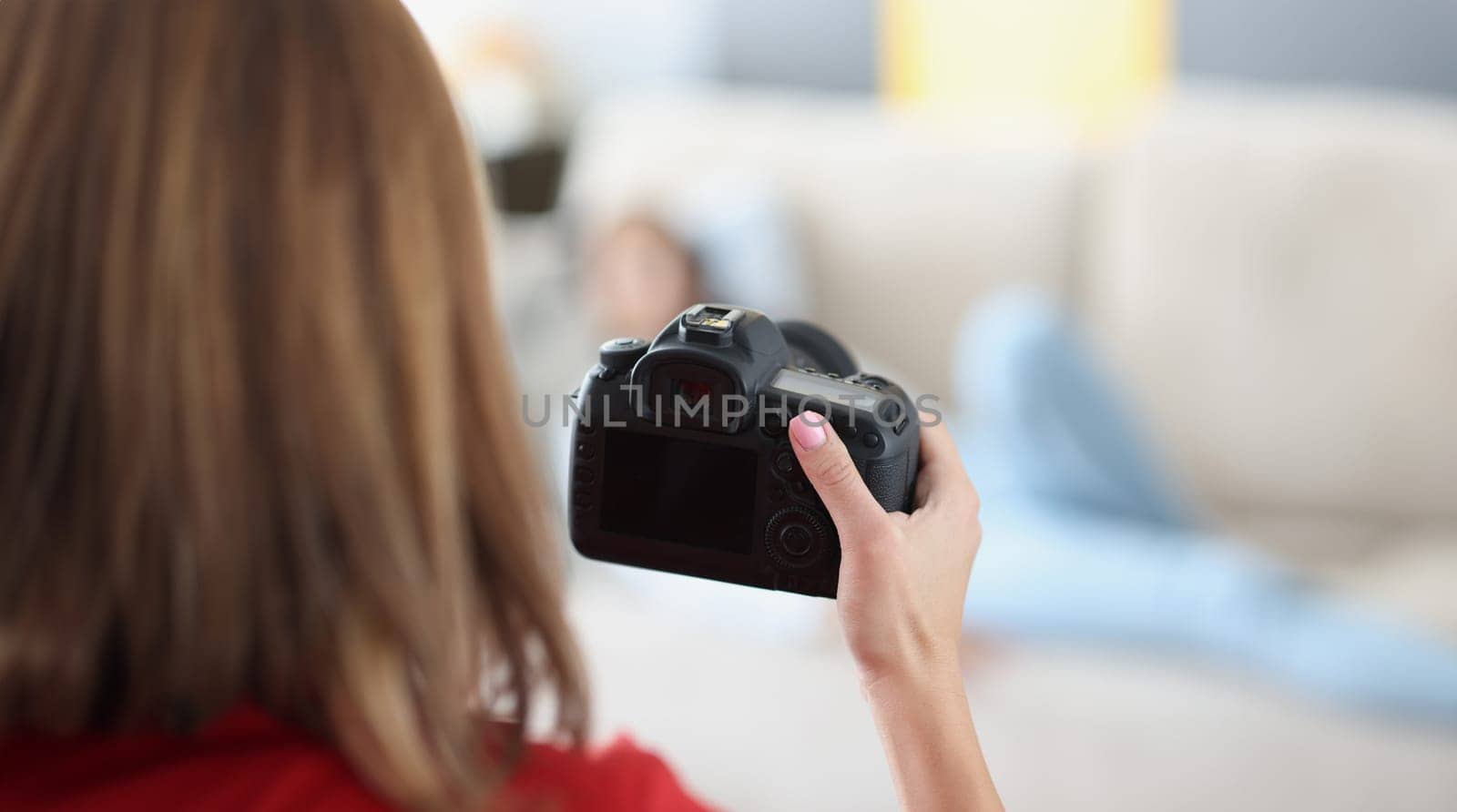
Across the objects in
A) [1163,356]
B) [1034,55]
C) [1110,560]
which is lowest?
[1110,560]

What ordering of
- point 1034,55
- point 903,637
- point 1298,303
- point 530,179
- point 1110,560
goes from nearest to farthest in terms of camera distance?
point 903,637 < point 1110,560 < point 1298,303 < point 530,179 < point 1034,55

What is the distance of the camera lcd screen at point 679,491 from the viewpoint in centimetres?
41

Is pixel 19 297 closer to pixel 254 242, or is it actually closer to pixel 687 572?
pixel 254 242

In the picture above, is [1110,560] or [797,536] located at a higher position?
[797,536]

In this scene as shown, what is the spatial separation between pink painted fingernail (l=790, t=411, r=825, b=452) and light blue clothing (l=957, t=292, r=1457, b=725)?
721mm

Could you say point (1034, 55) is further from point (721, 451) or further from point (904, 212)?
point (721, 451)

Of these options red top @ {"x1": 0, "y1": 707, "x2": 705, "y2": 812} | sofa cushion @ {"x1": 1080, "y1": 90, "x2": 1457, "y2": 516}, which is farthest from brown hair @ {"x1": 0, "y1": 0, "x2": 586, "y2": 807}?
sofa cushion @ {"x1": 1080, "y1": 90, "x2": 1457, "y2": 516}

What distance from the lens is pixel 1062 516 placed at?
4.42ft

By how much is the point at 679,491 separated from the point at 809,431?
0.21 feet

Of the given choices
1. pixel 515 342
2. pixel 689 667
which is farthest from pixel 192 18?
pixel 515 342

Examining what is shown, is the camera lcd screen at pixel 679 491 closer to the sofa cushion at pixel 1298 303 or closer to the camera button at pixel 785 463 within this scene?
the camera button at pixel 785 463

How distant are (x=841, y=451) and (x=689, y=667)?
0.79 m

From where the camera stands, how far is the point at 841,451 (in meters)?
0.38

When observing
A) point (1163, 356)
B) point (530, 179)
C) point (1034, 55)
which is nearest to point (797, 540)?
point (1163, 356)
